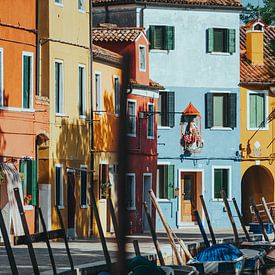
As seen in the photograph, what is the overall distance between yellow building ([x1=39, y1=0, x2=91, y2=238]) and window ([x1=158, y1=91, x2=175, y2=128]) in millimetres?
12015

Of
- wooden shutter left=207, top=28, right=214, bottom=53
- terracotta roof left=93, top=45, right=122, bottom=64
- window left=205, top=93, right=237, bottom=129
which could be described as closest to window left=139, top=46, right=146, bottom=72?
terracotta roof left=93, top=45, right=122, bottom=64

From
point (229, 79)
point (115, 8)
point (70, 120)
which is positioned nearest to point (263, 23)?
point (229, 79)

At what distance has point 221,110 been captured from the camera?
Result: 5169 cm

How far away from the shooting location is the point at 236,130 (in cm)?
5169

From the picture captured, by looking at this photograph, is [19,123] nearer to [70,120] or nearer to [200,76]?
[70,120]

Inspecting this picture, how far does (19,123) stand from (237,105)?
20.4 m

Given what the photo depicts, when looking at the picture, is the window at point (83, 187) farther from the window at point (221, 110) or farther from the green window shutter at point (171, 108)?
the window at point (221, 110)

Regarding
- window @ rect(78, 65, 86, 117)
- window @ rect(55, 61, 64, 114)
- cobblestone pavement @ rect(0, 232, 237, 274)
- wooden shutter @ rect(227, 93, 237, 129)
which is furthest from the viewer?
wooden shutter @ rect(227, 93, 237, 129)

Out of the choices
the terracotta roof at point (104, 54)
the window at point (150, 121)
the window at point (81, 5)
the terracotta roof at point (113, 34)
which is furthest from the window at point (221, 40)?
the window at point (81, 5)

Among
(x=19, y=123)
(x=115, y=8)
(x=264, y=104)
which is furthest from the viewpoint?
(x=264, y=104)

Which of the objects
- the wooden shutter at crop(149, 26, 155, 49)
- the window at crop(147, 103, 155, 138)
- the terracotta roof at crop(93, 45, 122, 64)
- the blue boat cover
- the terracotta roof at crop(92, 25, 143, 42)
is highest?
the wooden shutter at crop(149, 26, 155, 49)

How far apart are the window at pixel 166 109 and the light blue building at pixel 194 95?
43mm

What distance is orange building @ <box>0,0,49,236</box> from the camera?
3222 cm

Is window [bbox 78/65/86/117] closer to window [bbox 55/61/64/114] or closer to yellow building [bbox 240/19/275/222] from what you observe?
window [bbox 55/61/64/114]
